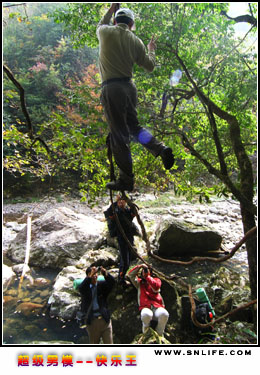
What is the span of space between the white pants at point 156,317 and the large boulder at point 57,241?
3994 millimetres

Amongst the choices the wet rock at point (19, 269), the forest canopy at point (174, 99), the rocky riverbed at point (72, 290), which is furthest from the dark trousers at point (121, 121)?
the wet rock at point (19, 269)

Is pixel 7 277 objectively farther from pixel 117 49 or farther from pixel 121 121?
pixel 117 49

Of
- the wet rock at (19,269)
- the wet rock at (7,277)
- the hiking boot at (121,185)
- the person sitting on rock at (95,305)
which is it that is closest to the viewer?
the hiking boot at (121,185)

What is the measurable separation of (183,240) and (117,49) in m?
6.50

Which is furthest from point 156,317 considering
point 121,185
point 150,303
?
point 121,185

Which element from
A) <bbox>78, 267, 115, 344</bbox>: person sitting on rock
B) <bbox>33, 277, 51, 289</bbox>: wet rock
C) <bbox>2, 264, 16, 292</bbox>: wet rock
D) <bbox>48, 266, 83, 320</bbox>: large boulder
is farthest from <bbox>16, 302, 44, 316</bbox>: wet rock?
<bbox>78, 267, 115, 344</bbox>: person sitting on rock

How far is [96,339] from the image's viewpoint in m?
3.38

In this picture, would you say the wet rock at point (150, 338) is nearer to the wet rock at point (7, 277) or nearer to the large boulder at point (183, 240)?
the large boulder at point (183, 240)

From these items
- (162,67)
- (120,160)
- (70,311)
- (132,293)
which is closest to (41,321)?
(70,311)

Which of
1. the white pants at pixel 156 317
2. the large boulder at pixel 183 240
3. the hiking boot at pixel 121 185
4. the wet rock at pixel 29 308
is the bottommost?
the wet rock at pixel 29 308

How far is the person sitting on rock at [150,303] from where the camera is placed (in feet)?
12.3

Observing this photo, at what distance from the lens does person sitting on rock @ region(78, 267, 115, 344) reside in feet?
11.0

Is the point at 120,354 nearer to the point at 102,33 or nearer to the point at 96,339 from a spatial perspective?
the point at 96,339

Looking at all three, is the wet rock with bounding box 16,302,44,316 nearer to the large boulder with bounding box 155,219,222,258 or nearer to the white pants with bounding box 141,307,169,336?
the white pants with bounding box 141,307,169,336
